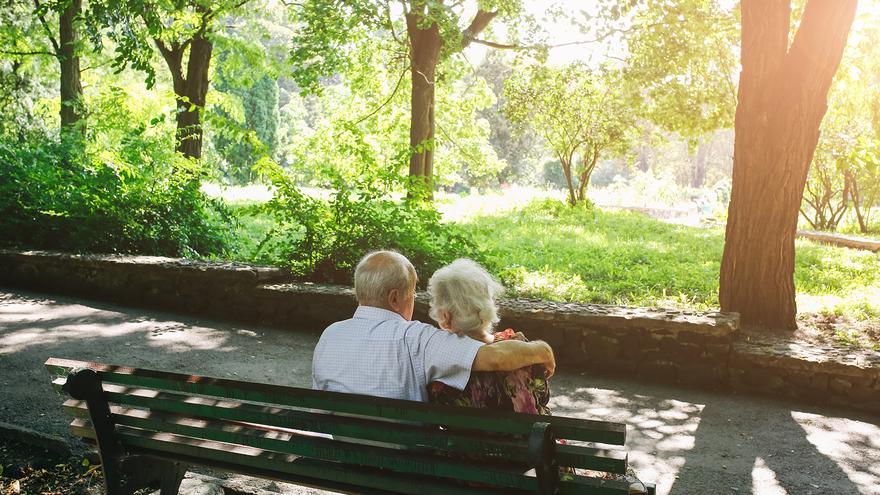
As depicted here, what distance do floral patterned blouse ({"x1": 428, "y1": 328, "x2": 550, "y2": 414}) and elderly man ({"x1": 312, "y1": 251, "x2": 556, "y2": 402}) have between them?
0.17 feet

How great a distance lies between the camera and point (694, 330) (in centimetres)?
609

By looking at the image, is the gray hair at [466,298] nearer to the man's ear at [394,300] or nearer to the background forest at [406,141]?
the man's ear at [394,300]

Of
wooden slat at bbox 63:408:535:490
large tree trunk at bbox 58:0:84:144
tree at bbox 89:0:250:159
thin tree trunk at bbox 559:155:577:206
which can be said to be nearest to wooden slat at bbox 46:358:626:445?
wooden slat at bbox 63:408:535:490

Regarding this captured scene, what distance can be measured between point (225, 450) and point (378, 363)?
0.68 meters

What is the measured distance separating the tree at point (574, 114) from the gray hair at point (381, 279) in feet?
67.9

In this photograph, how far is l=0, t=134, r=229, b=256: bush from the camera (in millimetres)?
9812

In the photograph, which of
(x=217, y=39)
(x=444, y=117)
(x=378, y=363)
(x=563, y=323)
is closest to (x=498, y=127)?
(x=444, y=117)

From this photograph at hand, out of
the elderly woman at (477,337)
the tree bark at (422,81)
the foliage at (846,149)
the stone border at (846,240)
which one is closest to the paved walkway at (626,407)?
the elderly woman at (477,337)

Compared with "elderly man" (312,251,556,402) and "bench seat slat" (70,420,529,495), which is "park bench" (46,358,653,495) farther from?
"elderly man" (312,251,556,402)

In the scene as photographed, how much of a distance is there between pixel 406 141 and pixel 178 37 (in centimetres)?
→ 947

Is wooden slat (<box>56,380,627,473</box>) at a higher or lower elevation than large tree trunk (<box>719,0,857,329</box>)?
lower

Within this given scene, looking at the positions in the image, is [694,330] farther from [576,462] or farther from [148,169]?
[148,169]

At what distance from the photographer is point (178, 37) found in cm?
1625

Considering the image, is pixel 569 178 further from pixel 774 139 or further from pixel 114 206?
pixel 774 139
